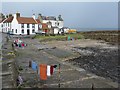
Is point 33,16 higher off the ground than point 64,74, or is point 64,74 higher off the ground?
point 33,16

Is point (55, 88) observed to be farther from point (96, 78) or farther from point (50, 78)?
point (96, 78)

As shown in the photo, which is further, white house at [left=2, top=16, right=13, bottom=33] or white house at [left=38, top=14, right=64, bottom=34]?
white house at [left=38, top=14, right=64, bottom=34]

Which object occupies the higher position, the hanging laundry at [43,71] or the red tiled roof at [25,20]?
the red tiled roof at [25,20]

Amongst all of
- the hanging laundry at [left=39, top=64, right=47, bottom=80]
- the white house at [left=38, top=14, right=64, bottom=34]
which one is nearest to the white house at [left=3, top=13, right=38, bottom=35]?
the white house at [left=38, top=14, right=64, bottom=34]

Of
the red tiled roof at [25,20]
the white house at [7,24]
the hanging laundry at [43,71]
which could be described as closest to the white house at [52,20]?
the red tiled roof at [25,20]

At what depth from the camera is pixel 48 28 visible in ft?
286

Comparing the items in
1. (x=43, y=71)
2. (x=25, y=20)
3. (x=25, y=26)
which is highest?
(x=25, y=20)

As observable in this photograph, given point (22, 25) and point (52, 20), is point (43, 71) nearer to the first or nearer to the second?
point (22, 25)

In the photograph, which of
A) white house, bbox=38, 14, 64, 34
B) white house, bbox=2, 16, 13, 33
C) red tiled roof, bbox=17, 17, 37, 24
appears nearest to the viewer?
red tiled roof, bbox=17, 17, 37, 24

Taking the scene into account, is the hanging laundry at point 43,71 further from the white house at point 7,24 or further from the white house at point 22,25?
the white house at point 7,24

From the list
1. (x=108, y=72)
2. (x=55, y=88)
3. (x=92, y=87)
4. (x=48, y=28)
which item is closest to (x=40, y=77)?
(x=55, y=88)

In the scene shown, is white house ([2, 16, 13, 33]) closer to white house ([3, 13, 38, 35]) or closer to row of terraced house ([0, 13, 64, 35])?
row of terraced house ([0, 13, 64, 35])

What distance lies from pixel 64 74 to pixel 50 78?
208 cm

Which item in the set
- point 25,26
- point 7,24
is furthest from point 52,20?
point 25,26
